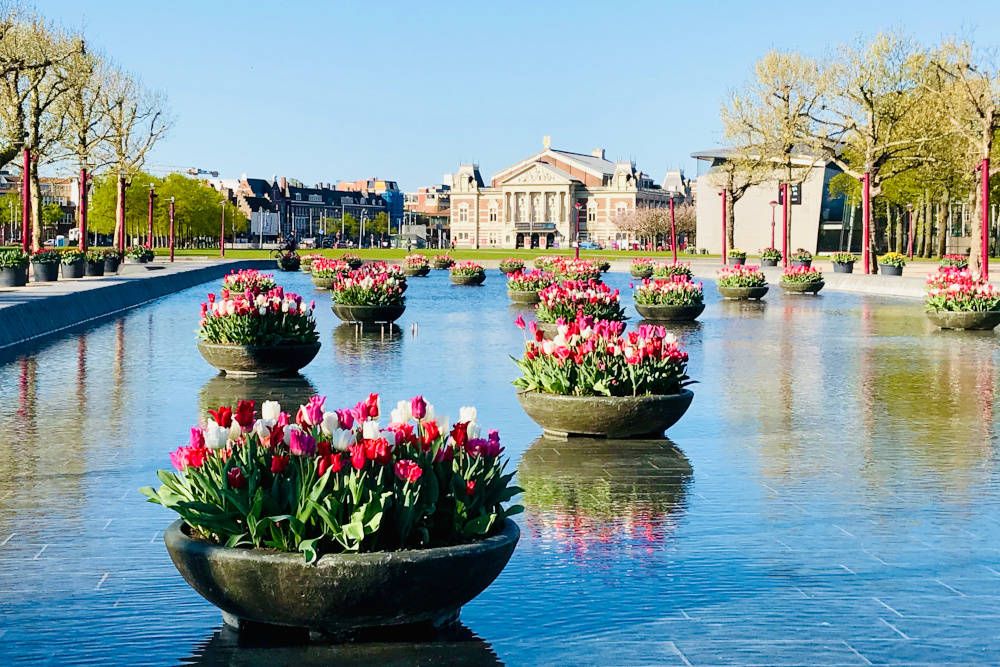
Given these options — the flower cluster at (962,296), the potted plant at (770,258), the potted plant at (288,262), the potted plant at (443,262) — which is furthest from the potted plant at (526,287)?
the potted plant at (770,258)

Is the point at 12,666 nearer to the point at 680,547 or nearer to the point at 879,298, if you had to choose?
the point at 680,547

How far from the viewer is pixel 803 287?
136ft

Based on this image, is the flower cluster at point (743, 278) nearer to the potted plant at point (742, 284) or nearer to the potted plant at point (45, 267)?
the potted plant at point (742, 284)

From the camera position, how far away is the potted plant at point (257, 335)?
1553 centimetres

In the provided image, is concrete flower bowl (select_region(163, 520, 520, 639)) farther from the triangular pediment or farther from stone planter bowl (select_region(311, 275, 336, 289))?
the triangular pediment

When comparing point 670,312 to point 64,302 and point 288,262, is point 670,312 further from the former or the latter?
point 288,262

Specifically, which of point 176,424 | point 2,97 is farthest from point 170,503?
point 2,97

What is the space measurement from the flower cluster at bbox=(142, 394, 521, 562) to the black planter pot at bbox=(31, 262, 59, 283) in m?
33.3

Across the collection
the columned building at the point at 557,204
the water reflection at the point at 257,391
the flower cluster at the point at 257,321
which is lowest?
the water reflection at the point at 257,391

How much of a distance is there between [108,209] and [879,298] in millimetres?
90553

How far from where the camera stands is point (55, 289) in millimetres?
31922

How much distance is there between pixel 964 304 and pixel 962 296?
17 centimetres

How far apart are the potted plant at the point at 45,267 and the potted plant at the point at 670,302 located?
58.2 feet

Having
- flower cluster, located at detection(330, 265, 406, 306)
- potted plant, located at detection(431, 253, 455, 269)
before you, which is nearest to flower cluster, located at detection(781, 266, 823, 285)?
flower cluster, located at detection(330, 265, 406, 306)
